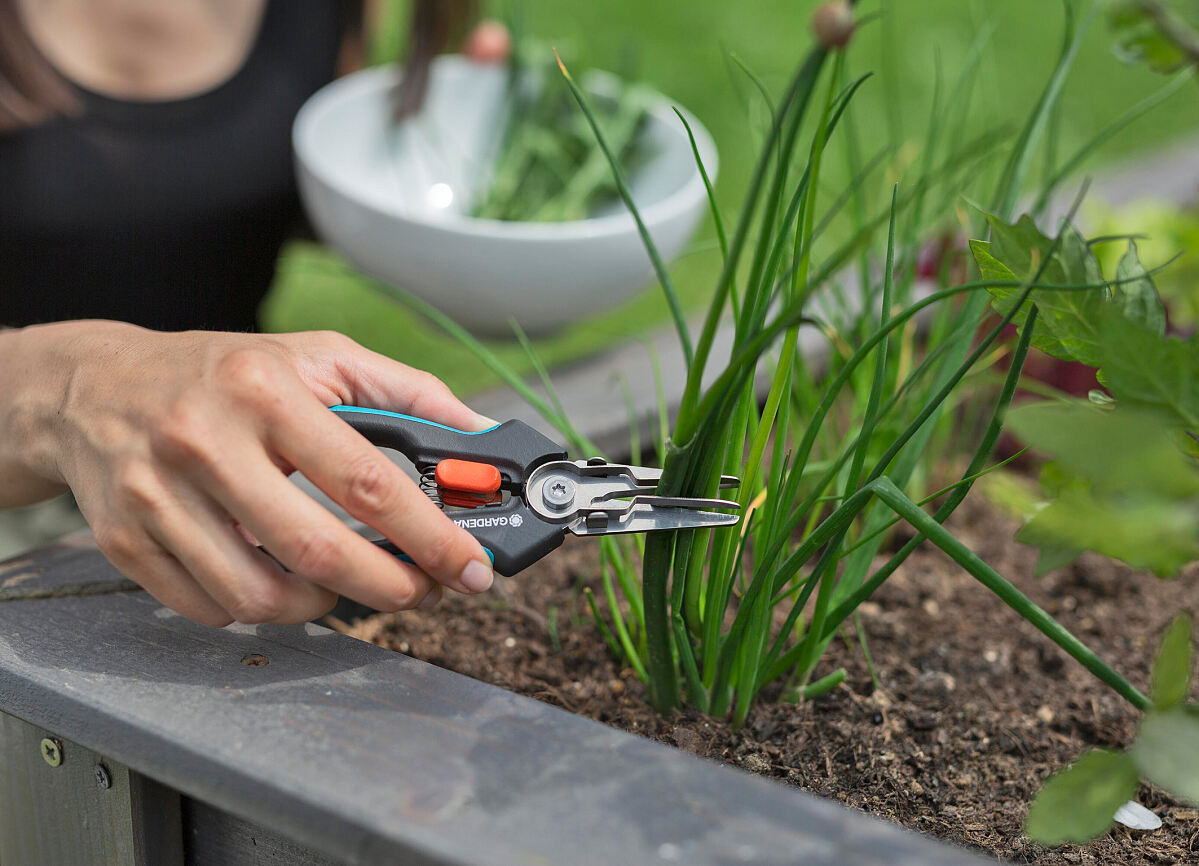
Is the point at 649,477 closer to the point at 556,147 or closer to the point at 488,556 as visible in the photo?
the point at 488,556

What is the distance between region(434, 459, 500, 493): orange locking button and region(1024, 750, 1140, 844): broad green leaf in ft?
1.00

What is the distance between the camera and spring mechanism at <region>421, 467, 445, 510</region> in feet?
1.83

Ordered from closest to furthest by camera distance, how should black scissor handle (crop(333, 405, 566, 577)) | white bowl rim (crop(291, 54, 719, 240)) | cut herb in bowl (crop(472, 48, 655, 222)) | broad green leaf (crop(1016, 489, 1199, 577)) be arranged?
broad green leaf (crop(1016, 489, 1199, 577)) < black scissor handle (crop(333, 405, 566, 577)) < white bowl rim (crop(291, 54, 719, 240)) < cut herb in bowl (crop(472, 48, 655, 222))

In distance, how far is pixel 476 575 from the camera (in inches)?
20.2

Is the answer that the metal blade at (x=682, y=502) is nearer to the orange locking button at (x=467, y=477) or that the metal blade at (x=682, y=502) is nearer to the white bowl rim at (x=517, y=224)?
the orange locking button at (x=467, y=477)

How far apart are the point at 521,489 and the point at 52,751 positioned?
281 millimetres

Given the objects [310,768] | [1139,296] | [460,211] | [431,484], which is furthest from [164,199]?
[1139,296]

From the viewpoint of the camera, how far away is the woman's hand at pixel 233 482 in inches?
18.2

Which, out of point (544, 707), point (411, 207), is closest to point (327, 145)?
point (411, 207)

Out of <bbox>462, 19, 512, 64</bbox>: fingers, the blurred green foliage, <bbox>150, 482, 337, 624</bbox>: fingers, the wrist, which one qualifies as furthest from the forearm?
the blurred green foliage

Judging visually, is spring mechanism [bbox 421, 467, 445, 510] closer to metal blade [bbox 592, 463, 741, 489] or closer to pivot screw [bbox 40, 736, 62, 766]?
metal blade [bbox 592, 463, 741, 489]

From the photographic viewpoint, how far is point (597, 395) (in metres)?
0.93

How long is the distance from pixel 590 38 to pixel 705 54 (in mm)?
321

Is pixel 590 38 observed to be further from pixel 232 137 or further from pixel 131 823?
pixel 131 823
